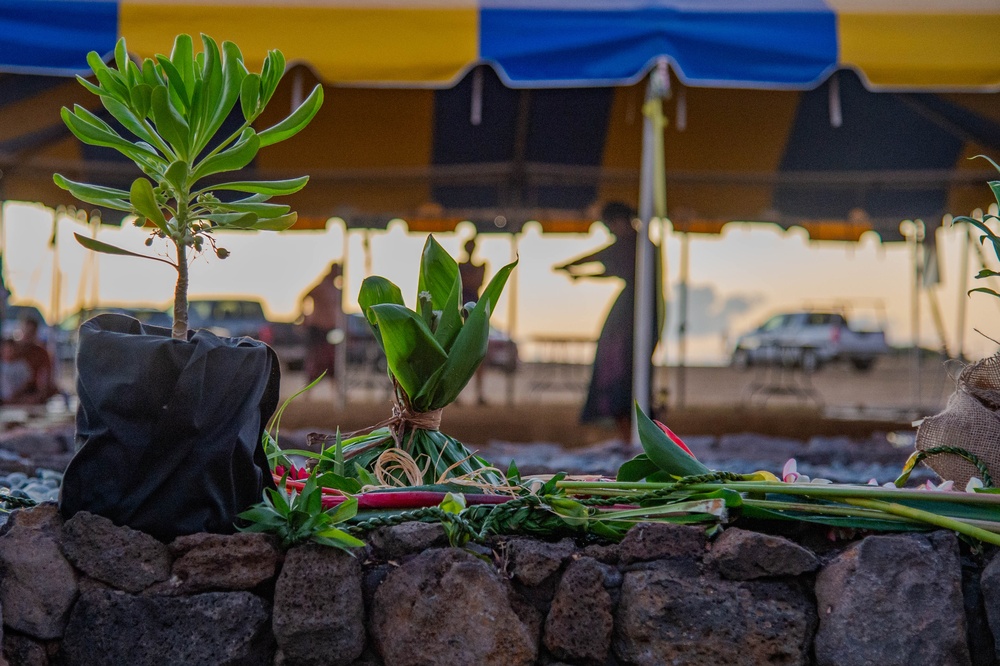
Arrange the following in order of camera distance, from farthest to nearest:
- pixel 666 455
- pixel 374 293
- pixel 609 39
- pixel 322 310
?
pixel 322 310 < pixel 609 39 < pixel 374 293 < pixel 666 455

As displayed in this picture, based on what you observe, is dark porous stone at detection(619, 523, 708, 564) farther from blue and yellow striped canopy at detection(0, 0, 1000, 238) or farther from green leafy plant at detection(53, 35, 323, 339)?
blue and yellow striped canopy at detection(0, 0, 1000, 238)

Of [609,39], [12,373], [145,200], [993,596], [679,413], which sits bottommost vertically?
[679,413]

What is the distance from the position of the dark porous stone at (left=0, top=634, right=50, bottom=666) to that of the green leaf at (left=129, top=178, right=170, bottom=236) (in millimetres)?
628

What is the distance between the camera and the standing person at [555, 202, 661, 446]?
5473 millimetres

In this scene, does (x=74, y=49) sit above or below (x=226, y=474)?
above

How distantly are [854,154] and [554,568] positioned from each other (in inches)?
243

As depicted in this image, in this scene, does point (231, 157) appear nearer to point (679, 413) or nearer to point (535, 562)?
point (535, 562)

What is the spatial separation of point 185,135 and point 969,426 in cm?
140

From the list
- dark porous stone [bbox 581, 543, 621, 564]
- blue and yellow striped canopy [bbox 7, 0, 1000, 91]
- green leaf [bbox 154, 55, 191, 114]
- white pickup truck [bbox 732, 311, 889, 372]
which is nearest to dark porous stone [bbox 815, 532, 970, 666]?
dark porous stone [bbox 581, 543, 621, 564]

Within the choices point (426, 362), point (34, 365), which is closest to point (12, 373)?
point (34, 365)

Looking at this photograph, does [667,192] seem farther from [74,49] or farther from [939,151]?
[74,49]

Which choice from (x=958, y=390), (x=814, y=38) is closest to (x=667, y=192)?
(x=814, y=38)

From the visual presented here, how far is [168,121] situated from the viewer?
1295 mm

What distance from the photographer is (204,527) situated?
1344 mm
